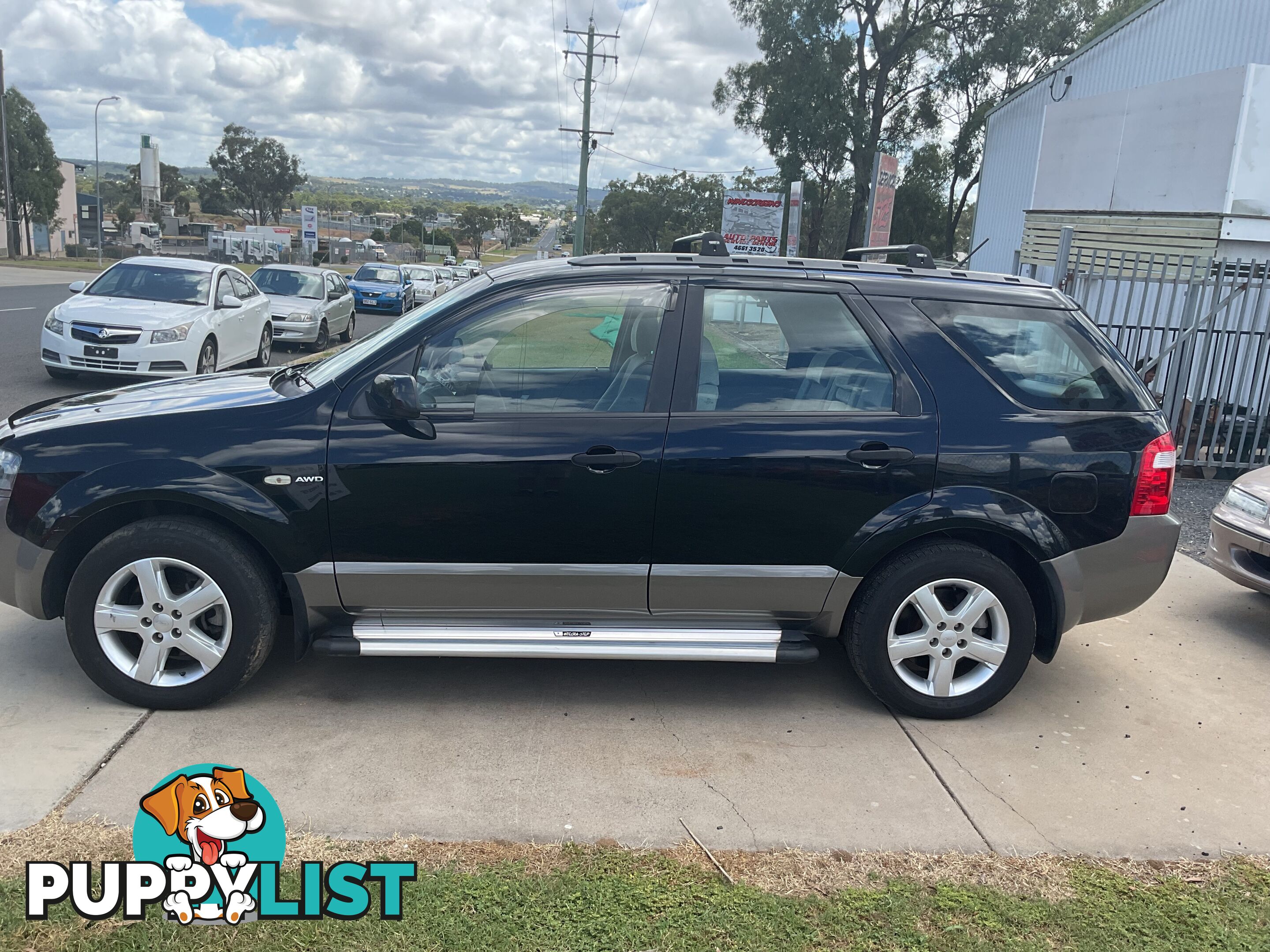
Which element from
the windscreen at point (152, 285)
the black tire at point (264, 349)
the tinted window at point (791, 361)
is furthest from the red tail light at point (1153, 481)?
the black tire at point (264, 349)

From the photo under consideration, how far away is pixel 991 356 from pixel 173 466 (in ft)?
10.8

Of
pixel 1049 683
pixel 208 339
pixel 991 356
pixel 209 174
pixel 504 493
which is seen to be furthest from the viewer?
pixel 209 174

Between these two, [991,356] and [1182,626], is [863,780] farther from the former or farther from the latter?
[1182,626]

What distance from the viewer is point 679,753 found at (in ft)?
13.0

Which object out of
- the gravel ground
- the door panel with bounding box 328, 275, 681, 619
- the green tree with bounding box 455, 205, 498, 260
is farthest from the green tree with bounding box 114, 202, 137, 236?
the door panel with bounding box 328, 275, 681, 619

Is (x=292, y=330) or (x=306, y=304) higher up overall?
(x=306, y=304)

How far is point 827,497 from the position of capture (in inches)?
162

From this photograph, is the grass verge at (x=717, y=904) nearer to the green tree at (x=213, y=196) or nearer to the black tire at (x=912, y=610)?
the black tire at (x=912, y=610)

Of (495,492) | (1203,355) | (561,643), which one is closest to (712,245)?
(495,492)

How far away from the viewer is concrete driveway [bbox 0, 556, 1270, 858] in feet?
11.4

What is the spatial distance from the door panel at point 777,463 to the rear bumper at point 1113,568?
0.72 m

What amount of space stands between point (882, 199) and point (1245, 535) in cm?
1177

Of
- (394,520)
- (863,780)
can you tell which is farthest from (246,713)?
(863,780)

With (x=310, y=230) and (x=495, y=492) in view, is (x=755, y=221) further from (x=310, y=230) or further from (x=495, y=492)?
(x=310, y=230)
